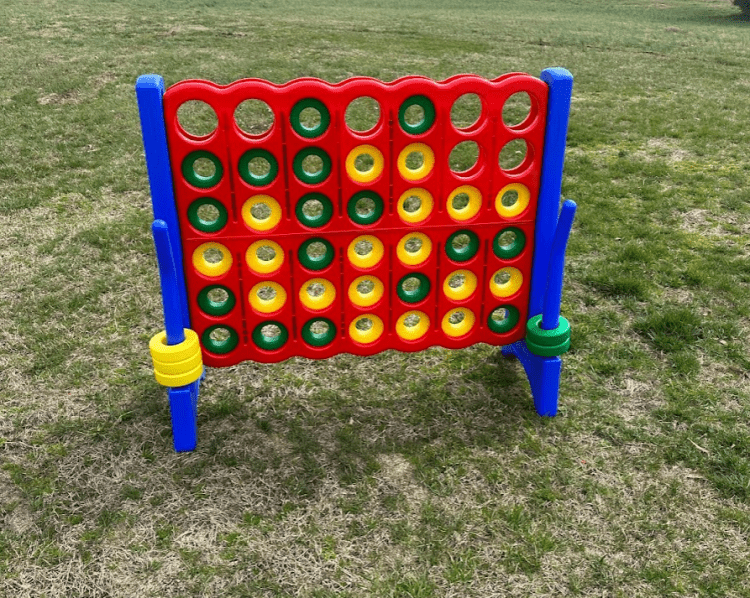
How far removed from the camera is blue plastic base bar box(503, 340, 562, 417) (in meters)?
3.12

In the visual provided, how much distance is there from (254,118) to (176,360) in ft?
17.8

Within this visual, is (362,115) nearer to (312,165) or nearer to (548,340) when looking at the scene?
(312,165)

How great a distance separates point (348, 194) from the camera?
2.88 metres

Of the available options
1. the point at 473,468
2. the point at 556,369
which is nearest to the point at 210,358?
the point at 473,468

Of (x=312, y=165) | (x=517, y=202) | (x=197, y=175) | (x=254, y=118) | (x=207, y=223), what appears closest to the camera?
(x=197, y=175)

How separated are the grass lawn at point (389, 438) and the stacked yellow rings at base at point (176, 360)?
0.41m

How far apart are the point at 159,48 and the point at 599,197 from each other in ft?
27.8

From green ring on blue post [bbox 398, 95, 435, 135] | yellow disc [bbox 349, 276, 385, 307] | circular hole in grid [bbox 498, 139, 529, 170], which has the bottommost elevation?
circular hole in grid [bbox 498, 139, 529, 170]

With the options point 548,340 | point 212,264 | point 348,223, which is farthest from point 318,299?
point 548,340

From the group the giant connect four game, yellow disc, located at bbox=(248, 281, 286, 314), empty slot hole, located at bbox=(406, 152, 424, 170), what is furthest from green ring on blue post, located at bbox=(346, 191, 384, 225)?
empty slot hole, located at bbox=(406, 152, 424, 170)

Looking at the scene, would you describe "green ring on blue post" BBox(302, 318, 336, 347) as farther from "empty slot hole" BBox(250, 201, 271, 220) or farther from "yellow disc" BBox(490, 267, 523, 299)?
"empty slot hole" BBox(250, 201, 271, 220)

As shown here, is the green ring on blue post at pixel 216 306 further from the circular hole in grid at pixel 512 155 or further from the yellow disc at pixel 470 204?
the circular hole in grid at pixel 512 155

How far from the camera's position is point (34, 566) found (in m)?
2.46

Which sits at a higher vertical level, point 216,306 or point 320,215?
point 320,215
